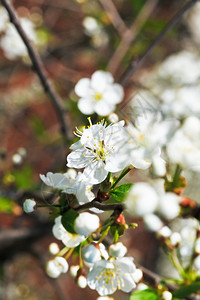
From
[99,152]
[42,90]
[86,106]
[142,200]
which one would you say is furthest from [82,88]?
[42,90]

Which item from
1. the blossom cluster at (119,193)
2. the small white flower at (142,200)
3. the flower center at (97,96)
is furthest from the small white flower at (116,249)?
the flower center at (97,96)

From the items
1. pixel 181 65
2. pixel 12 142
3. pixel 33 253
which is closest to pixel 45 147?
pixel 33 253

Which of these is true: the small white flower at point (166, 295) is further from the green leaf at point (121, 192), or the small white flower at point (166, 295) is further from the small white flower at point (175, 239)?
the green leaf at point (121, 192)

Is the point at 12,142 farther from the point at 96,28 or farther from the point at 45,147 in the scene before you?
the point at 96,28

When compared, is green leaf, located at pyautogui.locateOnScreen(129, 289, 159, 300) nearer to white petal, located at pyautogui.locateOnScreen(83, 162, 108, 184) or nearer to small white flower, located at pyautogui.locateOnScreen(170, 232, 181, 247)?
small white flower, located at pyautogui.locateOnScreen(170, 232, 181, 247)

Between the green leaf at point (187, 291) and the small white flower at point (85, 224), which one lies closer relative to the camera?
the small white flower at point (85, 224)

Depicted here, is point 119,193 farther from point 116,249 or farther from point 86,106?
point 86,106
